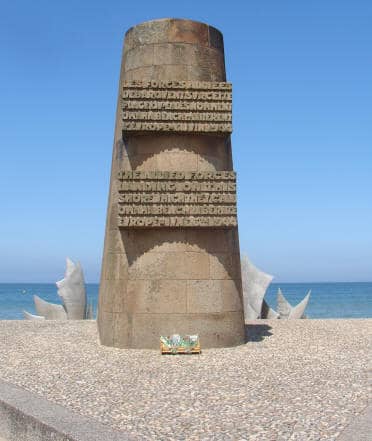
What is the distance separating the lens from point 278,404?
718 cm

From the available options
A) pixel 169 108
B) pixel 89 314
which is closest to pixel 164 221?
pixel 169 108

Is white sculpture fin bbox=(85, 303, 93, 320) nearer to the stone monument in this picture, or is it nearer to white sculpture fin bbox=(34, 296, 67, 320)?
white sculpture fin bbox=(34, 296, 67, 320)

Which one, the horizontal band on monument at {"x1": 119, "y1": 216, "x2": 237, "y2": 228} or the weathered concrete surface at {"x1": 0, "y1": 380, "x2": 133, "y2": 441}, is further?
the horizontal band on monument at {"x1": 119, "y1": 216, "x2": 237, "y2": 228}

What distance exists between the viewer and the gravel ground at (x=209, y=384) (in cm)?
628

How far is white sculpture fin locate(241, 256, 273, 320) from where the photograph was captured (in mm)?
22319

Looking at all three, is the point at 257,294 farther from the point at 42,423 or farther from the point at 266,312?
the point at 42,423

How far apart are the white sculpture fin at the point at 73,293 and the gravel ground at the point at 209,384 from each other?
860cm

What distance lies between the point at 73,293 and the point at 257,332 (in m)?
10.3

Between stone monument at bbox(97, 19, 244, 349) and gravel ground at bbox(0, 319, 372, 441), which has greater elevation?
stone monument at bbox(97, 19, 244, 349)

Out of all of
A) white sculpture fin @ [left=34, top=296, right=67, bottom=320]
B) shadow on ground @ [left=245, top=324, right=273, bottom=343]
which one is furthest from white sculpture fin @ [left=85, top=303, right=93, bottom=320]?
shadow on ground @ [left=245, top=324, right=273, bottom=343]

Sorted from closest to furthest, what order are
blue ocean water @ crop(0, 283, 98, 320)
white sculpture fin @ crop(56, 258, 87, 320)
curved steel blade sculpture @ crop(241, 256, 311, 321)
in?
1. curved steel blade sculpture @ crop(241, 256, 311, 321)
2. white sculpture fin @ crop(56, 258, 87, 320)
3. blue ocean water @ crop(0, 283, 98, 320)

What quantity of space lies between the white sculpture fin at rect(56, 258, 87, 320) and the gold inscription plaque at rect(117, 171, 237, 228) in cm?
1190

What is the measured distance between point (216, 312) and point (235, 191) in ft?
8.89

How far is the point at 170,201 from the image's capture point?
468 inches
